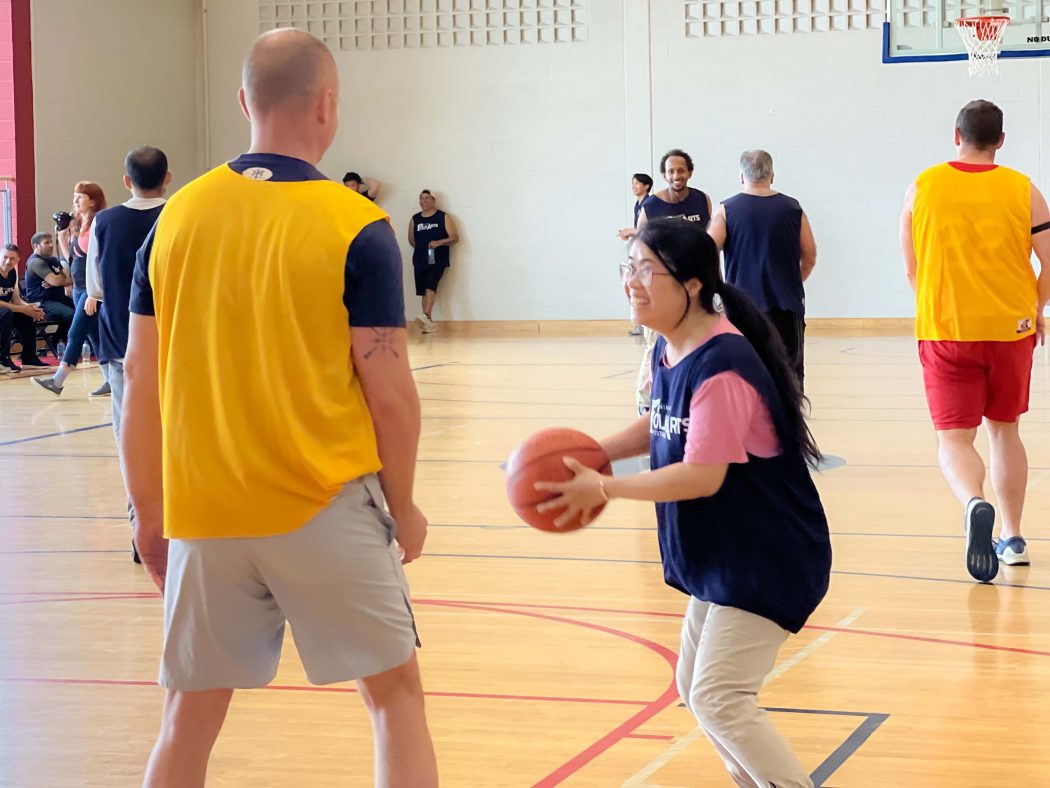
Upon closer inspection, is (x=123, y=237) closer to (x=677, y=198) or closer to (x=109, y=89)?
(x=677, y=198)

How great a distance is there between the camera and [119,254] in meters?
5.77

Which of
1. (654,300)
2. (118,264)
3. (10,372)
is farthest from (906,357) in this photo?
(654,300)

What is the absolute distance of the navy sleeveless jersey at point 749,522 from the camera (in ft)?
8.86

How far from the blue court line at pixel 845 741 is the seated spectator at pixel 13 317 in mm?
11712

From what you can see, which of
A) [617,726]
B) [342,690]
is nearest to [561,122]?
[342,690]

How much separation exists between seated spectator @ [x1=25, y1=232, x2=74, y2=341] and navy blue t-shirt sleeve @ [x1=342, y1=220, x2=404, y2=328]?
43.3 ft

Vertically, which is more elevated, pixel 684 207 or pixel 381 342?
pixel 684 207

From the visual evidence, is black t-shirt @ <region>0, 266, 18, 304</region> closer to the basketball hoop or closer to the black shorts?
the black shorts

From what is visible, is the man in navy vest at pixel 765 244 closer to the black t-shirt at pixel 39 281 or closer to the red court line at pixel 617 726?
the red court line at pixel 617 726

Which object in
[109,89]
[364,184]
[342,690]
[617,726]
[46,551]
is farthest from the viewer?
[364,184]

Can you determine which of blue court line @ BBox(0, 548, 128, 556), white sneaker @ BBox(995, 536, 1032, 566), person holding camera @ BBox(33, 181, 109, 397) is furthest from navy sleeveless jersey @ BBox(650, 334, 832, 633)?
person holding camera @ BBox(33, 181, 109, 397)

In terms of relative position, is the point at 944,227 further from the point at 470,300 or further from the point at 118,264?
the point at 470,300

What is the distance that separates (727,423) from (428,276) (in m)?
16.7

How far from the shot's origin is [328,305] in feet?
7.78
